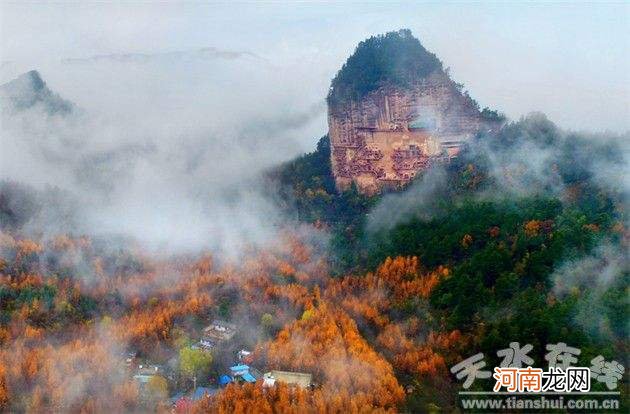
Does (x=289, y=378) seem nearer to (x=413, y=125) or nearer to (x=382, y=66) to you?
(x=413, y=125)

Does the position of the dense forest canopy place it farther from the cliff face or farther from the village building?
the village building

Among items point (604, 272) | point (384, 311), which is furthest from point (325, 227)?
point (604, 272)

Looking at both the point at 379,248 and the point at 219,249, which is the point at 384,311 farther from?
the point at 219,249

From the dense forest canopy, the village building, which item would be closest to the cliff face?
the dense forest canopy

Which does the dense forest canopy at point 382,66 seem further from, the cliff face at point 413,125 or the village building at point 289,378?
the village building at point 289,378

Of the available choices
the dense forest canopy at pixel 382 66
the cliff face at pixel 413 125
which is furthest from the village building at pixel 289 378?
the dense forest canopy at pixel 382 66

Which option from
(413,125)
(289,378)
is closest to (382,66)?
(413,125)
